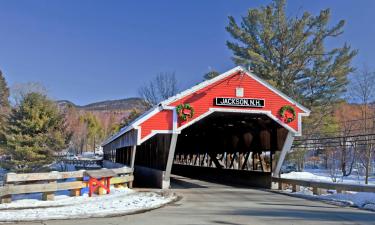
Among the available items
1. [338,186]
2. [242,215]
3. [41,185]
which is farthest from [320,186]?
[41,185]

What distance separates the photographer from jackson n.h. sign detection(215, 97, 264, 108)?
16094 millimetres

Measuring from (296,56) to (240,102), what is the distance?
13783 mm

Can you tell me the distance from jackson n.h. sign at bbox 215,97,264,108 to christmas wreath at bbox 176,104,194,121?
1.18 m

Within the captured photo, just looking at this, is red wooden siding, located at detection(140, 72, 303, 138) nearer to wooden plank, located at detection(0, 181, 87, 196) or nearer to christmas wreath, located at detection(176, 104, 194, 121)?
christmas wreath, located at detection(176, 104, 194, 121)

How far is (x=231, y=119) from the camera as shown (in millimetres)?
21031

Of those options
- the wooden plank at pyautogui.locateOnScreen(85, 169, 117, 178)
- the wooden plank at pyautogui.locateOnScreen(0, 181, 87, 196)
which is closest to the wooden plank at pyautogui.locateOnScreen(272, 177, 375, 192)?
the wooden plank at pyautogui.locateOnScreen(85, 169, 117, 178)

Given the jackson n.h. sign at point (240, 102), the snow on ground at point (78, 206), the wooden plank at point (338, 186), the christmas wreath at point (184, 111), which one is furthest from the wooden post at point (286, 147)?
the snow on ground at point (78, 206)

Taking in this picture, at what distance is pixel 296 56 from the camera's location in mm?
28297

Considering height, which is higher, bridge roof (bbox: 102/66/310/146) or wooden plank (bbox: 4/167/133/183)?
bridge roof (bbox: 102/66/310/146)

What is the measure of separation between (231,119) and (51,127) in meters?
14.9

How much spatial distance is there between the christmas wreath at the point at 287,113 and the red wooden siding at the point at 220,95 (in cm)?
16

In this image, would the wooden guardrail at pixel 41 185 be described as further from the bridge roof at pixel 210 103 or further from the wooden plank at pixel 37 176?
the bridge roof at pixel 210 103

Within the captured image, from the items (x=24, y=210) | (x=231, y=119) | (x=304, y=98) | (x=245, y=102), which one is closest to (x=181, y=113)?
(x=245, y=102)

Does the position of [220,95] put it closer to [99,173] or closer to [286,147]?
[286,147]
